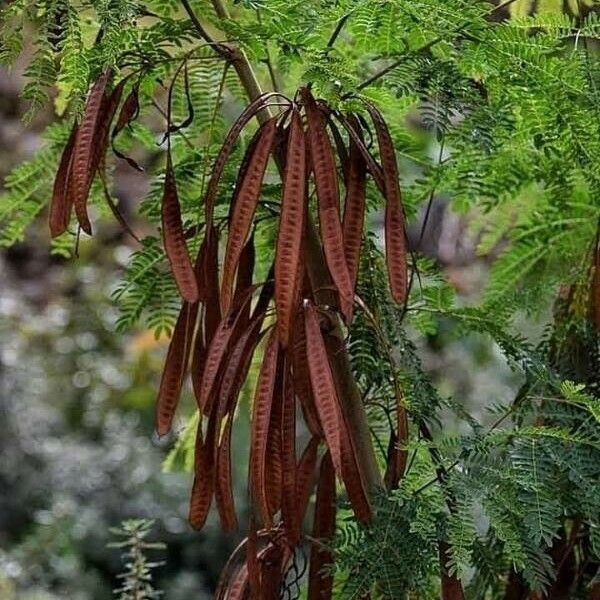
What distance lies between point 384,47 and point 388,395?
0.29 metres

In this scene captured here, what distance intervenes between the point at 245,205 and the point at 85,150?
0.12 meters

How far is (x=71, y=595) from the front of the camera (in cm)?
235

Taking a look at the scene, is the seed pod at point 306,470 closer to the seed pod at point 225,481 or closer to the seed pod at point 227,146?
the seed pod at point 225,481

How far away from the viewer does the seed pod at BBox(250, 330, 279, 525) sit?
75cm

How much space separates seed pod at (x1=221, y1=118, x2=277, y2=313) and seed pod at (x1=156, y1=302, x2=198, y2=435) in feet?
0.30

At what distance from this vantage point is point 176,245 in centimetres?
77

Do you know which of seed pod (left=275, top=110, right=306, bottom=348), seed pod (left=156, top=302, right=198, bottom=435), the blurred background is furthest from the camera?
the blurred background

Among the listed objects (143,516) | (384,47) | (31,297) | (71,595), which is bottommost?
(71,595)

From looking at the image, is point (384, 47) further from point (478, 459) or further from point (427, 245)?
point (427, 245)

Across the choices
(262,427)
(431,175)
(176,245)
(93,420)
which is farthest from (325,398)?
(93,420)

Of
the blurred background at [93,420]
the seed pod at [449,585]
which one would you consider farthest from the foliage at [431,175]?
the blurred background at [93,420]

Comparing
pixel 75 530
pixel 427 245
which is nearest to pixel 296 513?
pixel 75 530

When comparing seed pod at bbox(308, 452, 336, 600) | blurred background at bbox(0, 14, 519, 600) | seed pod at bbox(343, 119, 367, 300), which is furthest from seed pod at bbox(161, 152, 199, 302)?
blurred background at bbox(0, 14, 519, 600)

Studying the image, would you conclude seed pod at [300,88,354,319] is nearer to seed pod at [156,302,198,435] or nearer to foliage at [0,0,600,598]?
foliage at [0,0,600,598]
